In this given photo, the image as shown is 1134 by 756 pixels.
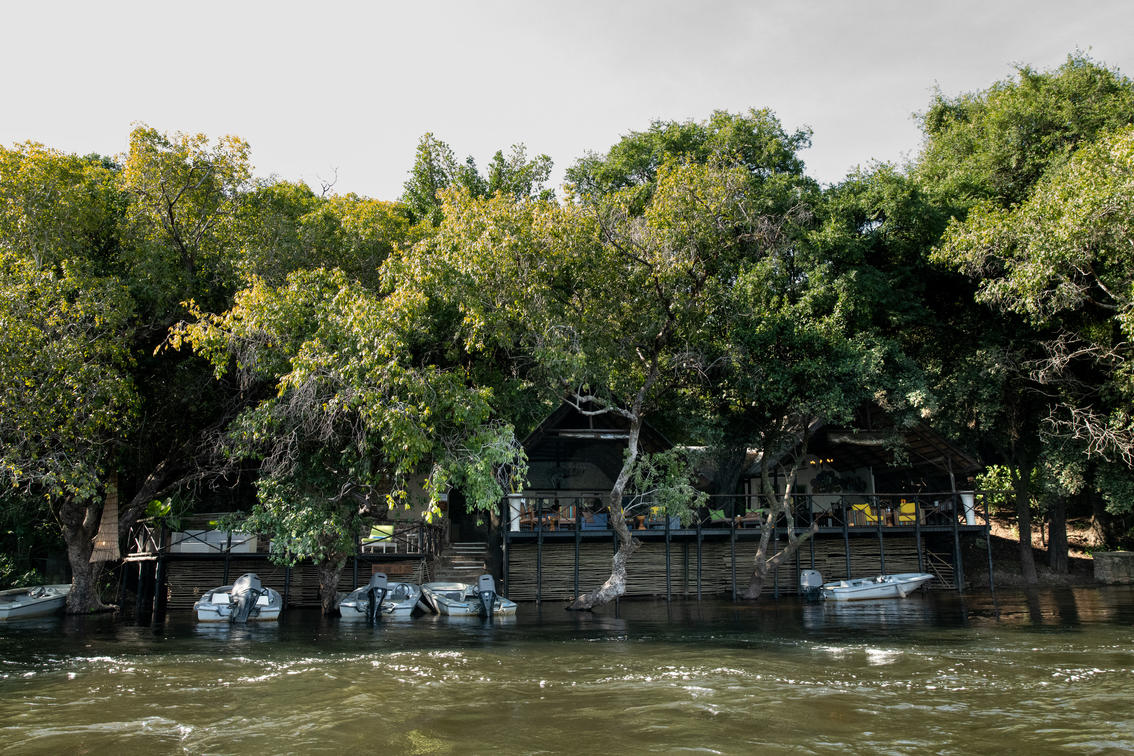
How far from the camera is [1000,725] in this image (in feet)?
23.6

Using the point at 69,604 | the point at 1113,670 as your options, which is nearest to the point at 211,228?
the point at 69,604

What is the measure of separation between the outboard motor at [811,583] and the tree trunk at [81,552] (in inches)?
754

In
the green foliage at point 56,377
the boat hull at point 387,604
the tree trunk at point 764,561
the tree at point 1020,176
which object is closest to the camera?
the green foliage at point 56,377

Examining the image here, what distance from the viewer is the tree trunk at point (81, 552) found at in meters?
18.9

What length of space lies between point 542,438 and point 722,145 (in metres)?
13.8

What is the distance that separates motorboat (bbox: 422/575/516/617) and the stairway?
9.97 feet

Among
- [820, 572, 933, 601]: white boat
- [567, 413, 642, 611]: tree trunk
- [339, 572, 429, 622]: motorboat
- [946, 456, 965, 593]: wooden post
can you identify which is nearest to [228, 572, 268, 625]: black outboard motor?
[339, 572, 429, 622]: motorboat

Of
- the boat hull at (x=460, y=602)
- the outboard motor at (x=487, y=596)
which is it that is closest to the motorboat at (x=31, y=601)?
the boat hull at (x=460, y=602)

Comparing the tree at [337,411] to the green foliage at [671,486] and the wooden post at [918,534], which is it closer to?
the green foliage at [671,486]

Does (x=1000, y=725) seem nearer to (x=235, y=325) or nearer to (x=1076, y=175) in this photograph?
(x=235, y=325)

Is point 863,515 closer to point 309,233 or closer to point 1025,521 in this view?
point 1025,521

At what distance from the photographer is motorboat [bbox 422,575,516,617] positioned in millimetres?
18375

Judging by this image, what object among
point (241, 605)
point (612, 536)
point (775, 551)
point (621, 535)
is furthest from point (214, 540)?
point (775, 551)

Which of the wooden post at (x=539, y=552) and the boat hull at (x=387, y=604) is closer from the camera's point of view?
the boat hull at (x=387, y=604)
